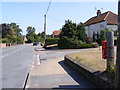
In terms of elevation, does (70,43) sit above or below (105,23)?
below

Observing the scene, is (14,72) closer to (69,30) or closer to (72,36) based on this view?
(72,36)

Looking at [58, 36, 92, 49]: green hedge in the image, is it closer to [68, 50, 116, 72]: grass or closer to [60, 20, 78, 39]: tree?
[60, 20, 78, 39]: tree

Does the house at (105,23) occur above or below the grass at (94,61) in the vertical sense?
above

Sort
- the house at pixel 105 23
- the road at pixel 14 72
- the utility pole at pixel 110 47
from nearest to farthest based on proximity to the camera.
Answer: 1. the utility pole at pixel 110 47
2. the road at pixel 14 72
3. the house at pixel 105 23

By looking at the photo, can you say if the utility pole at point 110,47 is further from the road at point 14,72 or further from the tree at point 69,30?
the tree at point 69,30

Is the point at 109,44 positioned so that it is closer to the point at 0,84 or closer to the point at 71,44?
the point at 0,84

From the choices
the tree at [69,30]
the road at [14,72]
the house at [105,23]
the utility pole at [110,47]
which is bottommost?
the road at [14,72]

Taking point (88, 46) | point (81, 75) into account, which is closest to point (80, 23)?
point (88, 46)

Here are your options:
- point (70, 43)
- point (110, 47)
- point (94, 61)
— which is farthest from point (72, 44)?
point (110, 47)

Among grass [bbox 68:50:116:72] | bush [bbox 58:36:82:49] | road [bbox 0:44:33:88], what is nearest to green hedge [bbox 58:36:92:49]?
bush [bbox 58:36:82:49]

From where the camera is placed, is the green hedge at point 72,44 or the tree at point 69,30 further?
the tree at point 69,30

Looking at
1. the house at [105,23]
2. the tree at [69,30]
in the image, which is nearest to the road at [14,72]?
the tree at [69,30]

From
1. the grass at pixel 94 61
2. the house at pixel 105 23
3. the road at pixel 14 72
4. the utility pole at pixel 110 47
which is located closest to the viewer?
the utility pole at pixel 110 47

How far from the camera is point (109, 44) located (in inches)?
253
